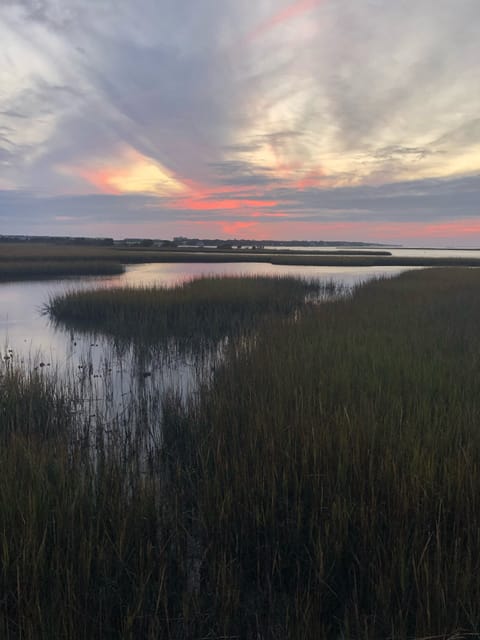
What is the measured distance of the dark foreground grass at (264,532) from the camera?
106 inches

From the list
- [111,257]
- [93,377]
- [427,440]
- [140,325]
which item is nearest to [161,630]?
[427,440]

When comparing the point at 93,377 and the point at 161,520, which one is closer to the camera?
the point at 161,520

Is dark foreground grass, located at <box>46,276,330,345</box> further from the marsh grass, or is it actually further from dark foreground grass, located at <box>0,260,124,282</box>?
dark foreground grass, located at <box>0,260,124,282</box>

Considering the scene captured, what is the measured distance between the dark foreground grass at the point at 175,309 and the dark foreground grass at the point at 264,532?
7.59m

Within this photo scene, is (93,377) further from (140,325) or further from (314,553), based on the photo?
(314,553)

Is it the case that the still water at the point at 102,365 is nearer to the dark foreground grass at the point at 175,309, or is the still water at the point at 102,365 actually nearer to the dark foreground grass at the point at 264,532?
the dark foreground grass at the point at 175,309

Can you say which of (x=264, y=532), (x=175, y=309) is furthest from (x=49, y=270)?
(x=264, y=532)

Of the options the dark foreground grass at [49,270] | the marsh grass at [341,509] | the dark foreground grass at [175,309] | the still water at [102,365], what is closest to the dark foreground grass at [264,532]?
the marsh grass at [341,509]

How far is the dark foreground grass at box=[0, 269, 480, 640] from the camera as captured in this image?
269 centimetres

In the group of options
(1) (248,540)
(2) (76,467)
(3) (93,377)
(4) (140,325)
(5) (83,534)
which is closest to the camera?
(5) (83,534)

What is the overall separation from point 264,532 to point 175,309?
1247 centimetres

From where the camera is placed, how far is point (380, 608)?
2.79 m

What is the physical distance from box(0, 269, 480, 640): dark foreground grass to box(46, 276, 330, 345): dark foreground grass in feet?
24.9

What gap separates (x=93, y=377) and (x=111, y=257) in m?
41.6
